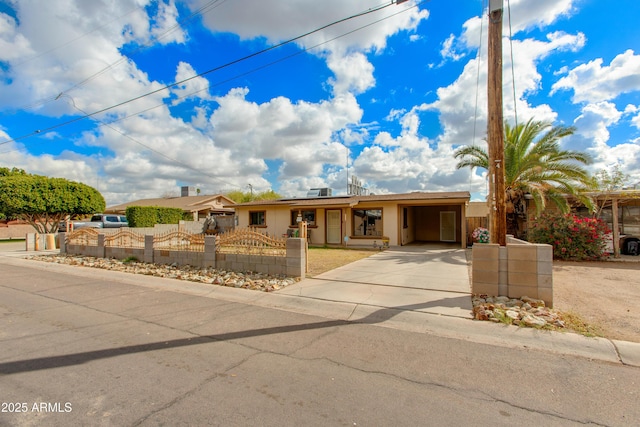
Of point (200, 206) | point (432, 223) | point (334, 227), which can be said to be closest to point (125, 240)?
point (334, 227)

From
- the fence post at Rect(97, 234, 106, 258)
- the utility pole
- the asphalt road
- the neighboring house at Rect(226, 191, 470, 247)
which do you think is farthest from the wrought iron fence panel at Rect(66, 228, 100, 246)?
the utility pole

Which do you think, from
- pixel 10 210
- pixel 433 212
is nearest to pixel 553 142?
pixel 433 212

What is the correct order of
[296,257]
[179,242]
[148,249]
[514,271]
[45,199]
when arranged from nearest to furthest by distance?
[514,271] < [296,257] < [179,242] < [148,249] < [45,199]

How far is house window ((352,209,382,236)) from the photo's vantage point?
55.1 feet

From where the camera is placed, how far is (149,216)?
22000mm

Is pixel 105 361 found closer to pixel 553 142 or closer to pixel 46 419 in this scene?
pixel 46 419

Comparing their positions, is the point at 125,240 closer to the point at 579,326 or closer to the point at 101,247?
the point at 101,247

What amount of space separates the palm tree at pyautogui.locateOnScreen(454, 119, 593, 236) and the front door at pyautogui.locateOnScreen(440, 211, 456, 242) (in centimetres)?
462

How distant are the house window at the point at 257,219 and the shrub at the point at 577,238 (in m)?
14.5

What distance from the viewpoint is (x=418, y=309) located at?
220 inches

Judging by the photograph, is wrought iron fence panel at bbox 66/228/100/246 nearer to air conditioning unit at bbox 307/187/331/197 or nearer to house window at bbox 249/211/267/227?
house window at bbox 249/211/267/227

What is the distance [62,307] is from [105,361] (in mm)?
3413

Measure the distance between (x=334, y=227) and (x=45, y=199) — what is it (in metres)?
20.8

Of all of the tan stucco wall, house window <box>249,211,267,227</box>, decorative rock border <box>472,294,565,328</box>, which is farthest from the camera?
house window <box>249,211,267,227</box>
